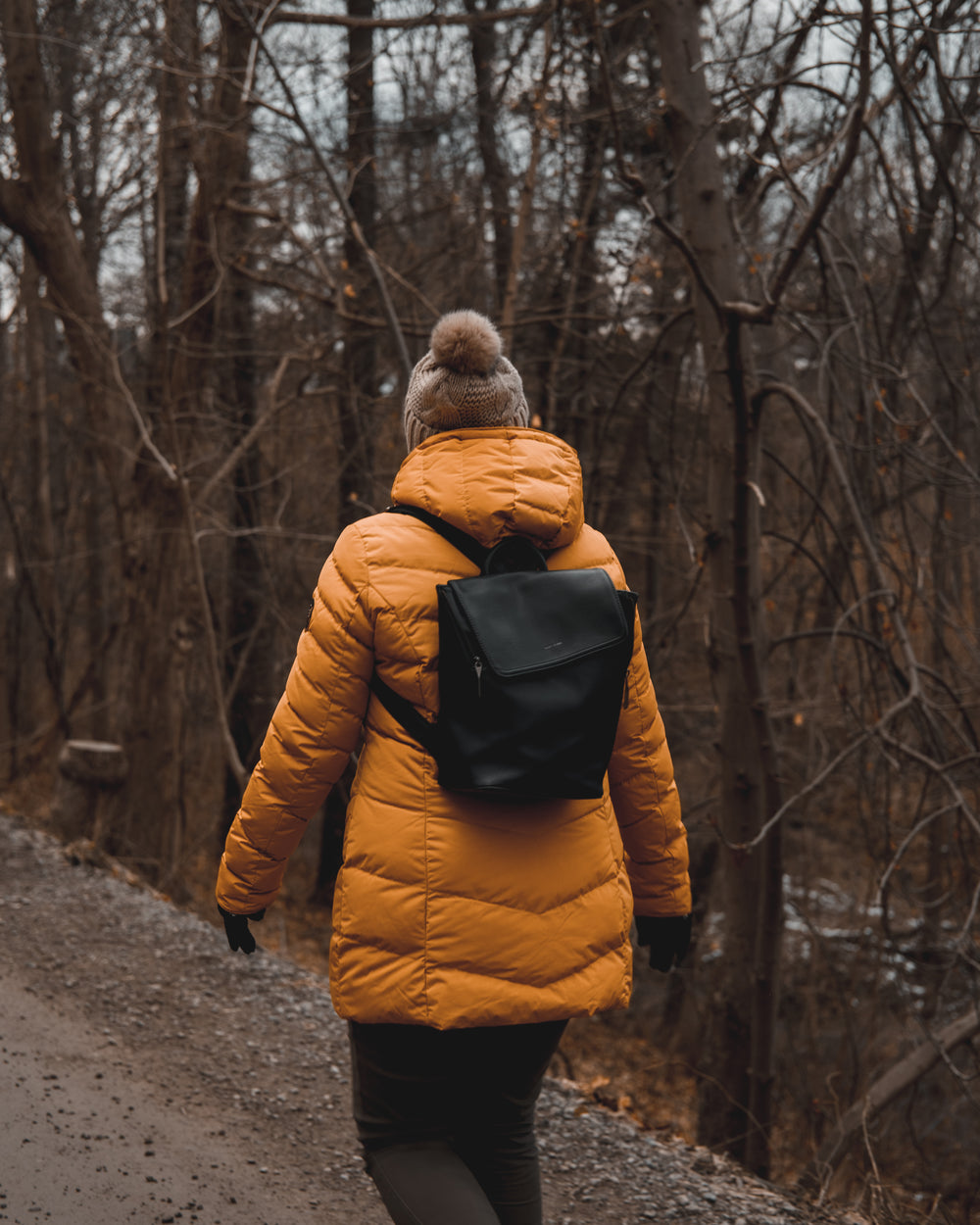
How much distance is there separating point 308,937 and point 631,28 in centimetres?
807

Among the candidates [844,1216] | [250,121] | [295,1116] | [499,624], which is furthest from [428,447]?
[250,121]

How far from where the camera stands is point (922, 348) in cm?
645

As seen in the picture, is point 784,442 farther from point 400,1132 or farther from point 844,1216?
point 400,1132

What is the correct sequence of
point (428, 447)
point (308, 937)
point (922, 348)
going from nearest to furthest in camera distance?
point (428, 447), point (922, 348), point (308, 937)

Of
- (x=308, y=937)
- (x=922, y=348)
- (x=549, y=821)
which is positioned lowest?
(x=308, y=937)

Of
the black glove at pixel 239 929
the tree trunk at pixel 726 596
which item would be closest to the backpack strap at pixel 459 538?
the black glove at pixel 239 929

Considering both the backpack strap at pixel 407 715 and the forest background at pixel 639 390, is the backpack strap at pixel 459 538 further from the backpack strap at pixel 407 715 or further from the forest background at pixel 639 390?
the forest background at pixel 639 390

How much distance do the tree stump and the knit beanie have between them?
481cm

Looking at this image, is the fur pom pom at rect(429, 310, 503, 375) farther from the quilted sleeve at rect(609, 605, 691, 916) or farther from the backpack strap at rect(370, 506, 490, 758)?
the quilted sleeve at rect(609, 605, 691, 916)

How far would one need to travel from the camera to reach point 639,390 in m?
8.07

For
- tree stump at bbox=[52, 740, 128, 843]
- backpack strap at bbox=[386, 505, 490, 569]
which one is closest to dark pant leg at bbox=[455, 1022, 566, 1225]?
backpack strap at bbox=[386, 505, 490, 569]

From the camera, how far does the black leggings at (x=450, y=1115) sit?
175 centimetres

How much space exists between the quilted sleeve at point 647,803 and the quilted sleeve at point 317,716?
0.50m

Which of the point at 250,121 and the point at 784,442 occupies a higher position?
the point at 250,121
